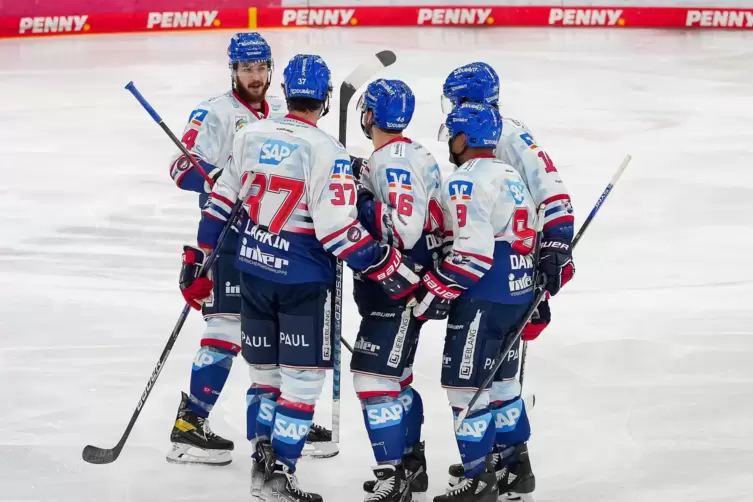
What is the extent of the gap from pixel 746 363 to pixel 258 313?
2.50m

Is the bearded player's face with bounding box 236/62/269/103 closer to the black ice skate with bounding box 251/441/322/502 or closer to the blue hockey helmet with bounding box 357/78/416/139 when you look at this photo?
→ the blue hockey helmet with bounding box 357/78/416/139

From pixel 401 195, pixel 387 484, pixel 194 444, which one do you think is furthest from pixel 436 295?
pixel 194 444

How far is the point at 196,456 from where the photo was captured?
14.3 feet

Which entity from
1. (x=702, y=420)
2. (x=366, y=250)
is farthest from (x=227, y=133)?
(x=702, y=420)

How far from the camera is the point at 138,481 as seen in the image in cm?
419

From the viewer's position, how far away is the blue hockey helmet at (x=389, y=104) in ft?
12.5

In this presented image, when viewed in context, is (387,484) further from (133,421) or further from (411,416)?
(133,421)

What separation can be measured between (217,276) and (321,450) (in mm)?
769

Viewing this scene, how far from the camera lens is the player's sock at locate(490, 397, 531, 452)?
4.00 metres

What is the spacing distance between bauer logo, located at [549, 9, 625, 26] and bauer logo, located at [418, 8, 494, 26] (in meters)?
0.84

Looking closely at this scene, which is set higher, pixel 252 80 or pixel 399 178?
pixel 252 80

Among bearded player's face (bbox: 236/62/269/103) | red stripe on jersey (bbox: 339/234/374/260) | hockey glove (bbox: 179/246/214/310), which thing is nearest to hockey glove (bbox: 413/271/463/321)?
red stripe on jersey (bbox: 339/234/374/260)

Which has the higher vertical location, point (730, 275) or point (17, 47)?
point (17, 47)

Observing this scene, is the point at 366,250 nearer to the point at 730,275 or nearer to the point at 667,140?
the point at 730,275
